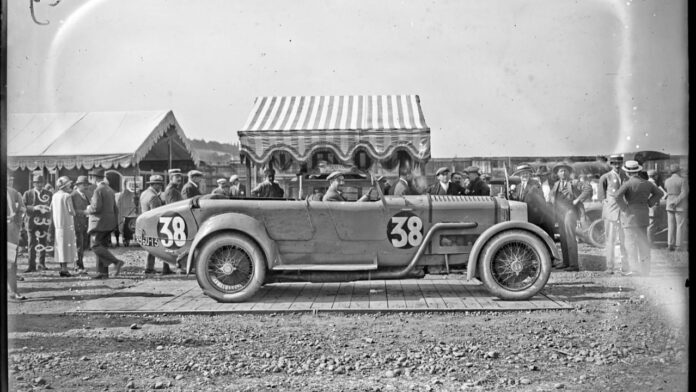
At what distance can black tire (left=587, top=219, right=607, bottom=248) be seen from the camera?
3.49 meters

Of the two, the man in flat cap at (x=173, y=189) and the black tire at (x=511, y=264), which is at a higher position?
the man in flat cap at (x=173, y=189)

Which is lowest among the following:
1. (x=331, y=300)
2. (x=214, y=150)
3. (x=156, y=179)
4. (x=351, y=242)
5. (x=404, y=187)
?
(x=331, y=300)

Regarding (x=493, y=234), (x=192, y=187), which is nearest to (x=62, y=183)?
(x=192, y=187)

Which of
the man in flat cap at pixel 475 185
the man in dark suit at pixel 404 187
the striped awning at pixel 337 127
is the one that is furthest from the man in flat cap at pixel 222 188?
the man in flat cap at pixel 475 185

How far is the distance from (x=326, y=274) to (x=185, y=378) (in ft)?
4.24

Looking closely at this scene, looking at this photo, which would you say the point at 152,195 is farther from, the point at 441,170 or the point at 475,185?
the point at 475,185

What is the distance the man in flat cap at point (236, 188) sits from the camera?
146 inches

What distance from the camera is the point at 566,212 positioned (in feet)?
12.7

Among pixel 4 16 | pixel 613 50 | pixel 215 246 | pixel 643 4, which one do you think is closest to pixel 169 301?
pixel 215 246

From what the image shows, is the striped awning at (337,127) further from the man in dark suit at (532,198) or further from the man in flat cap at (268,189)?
the man in dark suit at (532,198)

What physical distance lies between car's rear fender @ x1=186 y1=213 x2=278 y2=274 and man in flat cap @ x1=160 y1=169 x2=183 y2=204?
0.35 meters

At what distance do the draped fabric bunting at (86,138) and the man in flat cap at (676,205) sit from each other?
8.57ft

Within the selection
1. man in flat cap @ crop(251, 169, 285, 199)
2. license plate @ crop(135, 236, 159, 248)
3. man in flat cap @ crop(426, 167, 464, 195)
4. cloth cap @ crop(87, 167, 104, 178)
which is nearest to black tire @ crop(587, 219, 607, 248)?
man in flat cap @ crop(426, 167, 464, 195)

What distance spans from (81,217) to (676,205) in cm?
330
